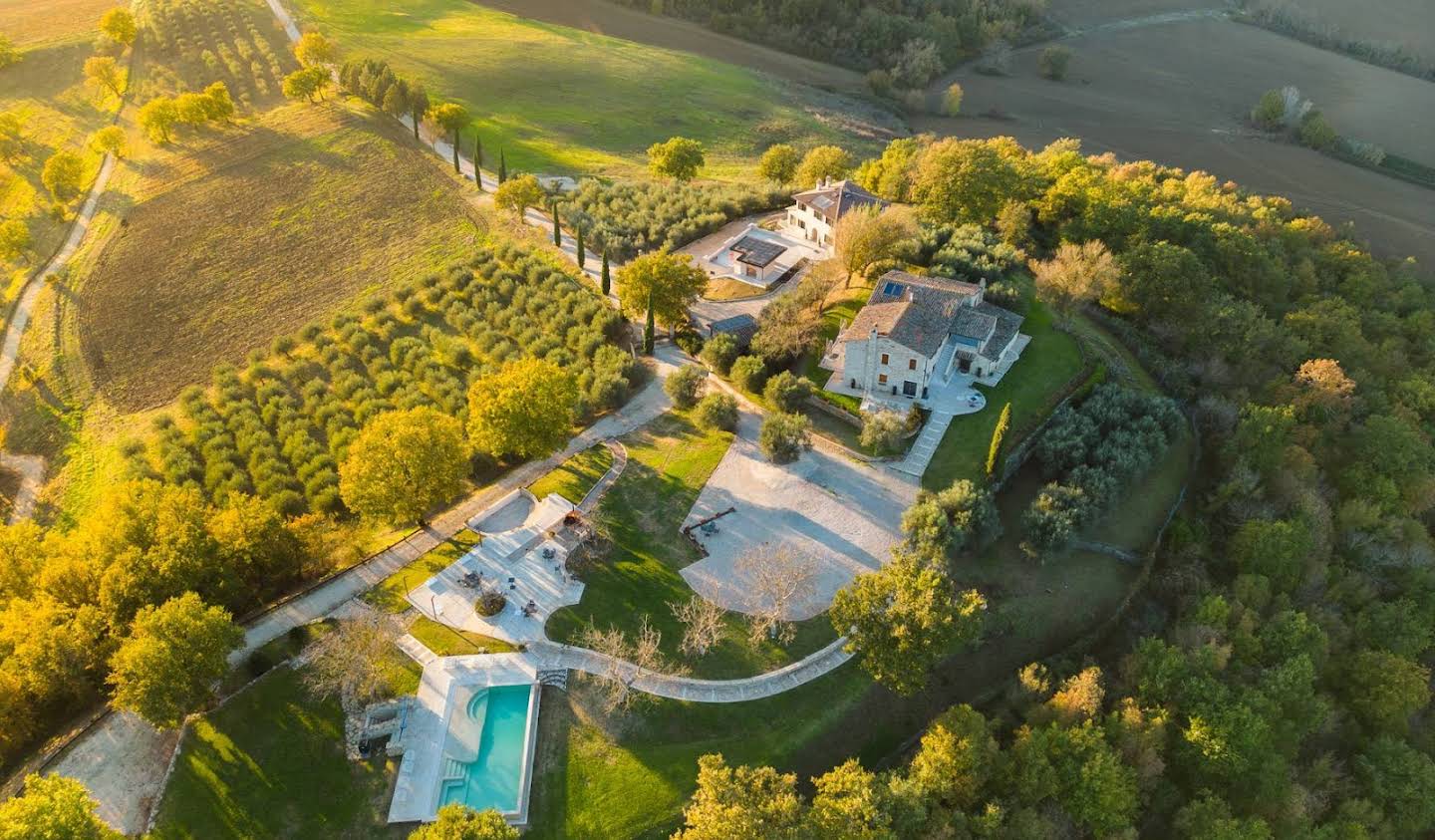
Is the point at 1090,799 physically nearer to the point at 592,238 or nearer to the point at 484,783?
the point at 484,783

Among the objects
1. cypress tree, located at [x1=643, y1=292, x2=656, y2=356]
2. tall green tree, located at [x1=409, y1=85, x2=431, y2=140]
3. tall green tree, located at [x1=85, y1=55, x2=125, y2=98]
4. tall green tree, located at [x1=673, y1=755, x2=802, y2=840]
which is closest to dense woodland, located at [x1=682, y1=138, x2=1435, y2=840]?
tall green tree, located at [x1=673, y1=755, x2=802, y2=840]

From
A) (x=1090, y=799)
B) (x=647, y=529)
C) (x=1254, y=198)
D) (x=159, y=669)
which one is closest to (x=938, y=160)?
(x=1254, y=198)

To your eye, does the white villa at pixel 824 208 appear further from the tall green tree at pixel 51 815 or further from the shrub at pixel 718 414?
the tall green tree at pixel 51 815

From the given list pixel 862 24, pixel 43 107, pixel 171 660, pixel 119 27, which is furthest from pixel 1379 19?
pixel 43 107

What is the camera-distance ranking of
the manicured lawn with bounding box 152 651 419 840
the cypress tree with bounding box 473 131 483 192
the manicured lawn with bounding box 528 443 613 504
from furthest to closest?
the cypress tree with bounding box 473 131 483 192 < the manicured lawn with bounding box 528 443 613 504 < the manicured lawn with bounding box 152 651 419 840

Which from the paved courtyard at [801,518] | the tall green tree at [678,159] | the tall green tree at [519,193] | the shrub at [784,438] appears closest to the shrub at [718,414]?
the paved courtyard at [801,518]

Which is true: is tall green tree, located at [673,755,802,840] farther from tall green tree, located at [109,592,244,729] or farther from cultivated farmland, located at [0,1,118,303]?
cultivated farmland, located at [0,1,118,303]
